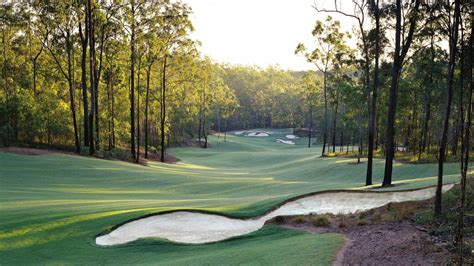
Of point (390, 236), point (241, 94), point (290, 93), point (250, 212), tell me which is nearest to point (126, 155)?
point (250, 212)

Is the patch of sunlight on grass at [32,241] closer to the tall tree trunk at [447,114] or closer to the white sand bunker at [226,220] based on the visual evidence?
the white sand bunker at [226,220]

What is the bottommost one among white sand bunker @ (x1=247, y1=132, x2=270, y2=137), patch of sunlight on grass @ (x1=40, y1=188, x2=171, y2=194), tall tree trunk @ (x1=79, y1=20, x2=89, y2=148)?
patch of sunlight on grass @ (x1=40, y1=188, x2=171, y2=194)

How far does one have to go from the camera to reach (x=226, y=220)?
14.7 meters

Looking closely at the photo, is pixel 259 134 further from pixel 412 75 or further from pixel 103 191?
pixel 103 191

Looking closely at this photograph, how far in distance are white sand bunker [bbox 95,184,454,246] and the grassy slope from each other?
64 cm

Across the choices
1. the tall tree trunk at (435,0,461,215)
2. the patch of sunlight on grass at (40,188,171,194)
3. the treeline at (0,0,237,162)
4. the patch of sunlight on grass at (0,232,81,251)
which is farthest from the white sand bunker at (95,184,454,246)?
the treeline at (0,0,237,162)

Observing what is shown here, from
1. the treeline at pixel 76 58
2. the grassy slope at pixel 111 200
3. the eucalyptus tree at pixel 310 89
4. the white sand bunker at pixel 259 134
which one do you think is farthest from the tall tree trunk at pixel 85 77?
the white sand bunker at pixel 259 134

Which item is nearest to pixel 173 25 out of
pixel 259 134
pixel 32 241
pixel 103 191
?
pixel 103 191

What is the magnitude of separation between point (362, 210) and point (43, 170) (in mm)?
21061

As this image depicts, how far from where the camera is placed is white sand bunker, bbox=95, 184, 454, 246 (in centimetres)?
1352

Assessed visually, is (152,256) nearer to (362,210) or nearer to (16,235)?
(16,235)

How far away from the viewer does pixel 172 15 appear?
140 feet

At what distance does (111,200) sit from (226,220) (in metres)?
7.68

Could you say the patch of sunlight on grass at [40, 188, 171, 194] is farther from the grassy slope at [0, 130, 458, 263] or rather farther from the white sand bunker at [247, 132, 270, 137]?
the white sand bunker at [247, 132, 270, 137]
